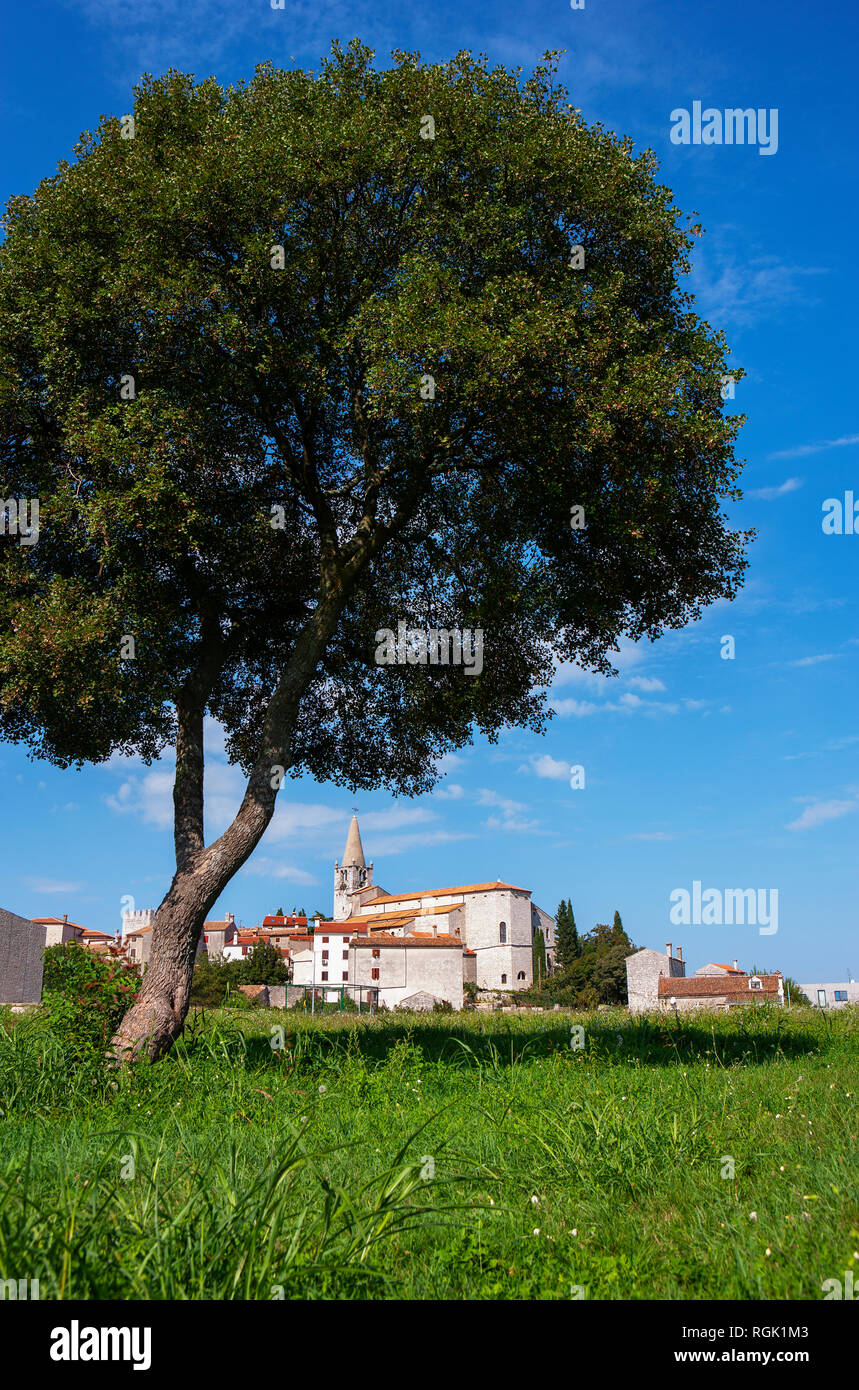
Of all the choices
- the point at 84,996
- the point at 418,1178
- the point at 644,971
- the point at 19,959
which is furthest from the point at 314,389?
Result: the point at 644,971

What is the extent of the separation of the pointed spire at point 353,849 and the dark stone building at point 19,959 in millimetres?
114692

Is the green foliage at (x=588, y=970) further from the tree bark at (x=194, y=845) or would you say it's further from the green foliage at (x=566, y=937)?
the tree bark at (x=194, y=845)

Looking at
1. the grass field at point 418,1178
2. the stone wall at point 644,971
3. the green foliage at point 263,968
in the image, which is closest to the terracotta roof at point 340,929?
the green foliage at point 263,968

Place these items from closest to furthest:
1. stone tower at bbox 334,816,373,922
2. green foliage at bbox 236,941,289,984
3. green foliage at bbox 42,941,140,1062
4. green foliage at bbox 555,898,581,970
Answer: green foliage at bbox 42,941,140,1062 → green foliage at bbox 236,941,289,984 → green foliage at bbox 555,898,581,970 → stone tower at bbox 334,816,373,922

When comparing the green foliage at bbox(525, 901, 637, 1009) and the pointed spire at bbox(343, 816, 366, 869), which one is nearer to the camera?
the green foliage at bbox(525, 901, 637, 1009)

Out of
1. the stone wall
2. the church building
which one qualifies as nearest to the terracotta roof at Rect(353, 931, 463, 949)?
the church building

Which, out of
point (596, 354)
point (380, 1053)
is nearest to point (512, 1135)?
point (380, 1053)

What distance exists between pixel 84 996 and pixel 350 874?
447 ft

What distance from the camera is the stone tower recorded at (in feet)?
468

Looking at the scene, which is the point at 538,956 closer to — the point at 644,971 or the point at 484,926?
the point at 484,926

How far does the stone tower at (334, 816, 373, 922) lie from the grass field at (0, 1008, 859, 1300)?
13566 centimetres

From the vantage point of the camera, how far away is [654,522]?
1259 centimetres

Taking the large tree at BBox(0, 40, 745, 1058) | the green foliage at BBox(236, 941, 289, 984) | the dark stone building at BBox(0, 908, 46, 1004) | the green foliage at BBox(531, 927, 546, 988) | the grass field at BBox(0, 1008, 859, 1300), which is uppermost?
the large tree at BBox(0, 40, 745, 1058)

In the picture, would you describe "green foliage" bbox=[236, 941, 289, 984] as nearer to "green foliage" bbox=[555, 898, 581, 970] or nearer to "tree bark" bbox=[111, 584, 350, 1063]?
"green foliage" bbox=[555, 898, 581, 970]
